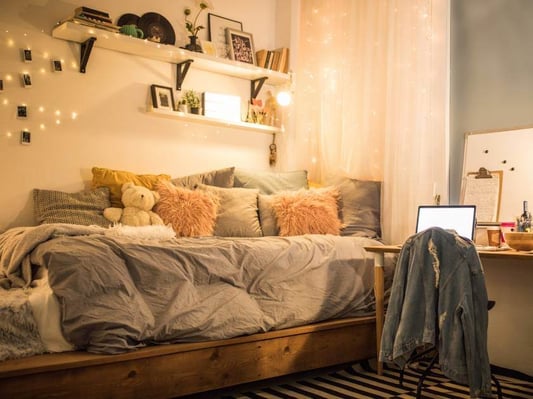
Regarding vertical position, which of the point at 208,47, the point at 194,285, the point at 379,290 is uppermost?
the point at 208,47

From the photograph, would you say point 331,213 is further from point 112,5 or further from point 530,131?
point 112,5

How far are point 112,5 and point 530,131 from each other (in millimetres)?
2546

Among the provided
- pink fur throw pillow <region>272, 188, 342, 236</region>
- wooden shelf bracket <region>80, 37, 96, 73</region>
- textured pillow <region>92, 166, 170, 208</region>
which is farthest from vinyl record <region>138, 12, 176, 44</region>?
pink fur throw pillow <region>272, 188, 342, 236</region>

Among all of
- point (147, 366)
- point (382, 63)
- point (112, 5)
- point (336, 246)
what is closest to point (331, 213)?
point (336, 246)

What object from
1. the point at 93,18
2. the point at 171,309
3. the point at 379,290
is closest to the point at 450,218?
the point at 379,290

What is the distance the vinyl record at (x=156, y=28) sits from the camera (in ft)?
11.5

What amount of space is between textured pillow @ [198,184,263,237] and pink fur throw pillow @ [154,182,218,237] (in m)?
0.07

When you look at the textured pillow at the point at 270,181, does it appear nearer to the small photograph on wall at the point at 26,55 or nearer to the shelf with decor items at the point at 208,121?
the shelf with decor items at the point at 208,121

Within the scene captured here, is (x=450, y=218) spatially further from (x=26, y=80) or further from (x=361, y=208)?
(x=26, y=80)

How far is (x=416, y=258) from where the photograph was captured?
2.13 metres

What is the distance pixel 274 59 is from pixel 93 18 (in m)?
1.41

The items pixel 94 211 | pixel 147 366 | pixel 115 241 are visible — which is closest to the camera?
pixel 147 366

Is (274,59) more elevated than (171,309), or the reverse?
(274,59)

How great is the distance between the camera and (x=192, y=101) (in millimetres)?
3691
